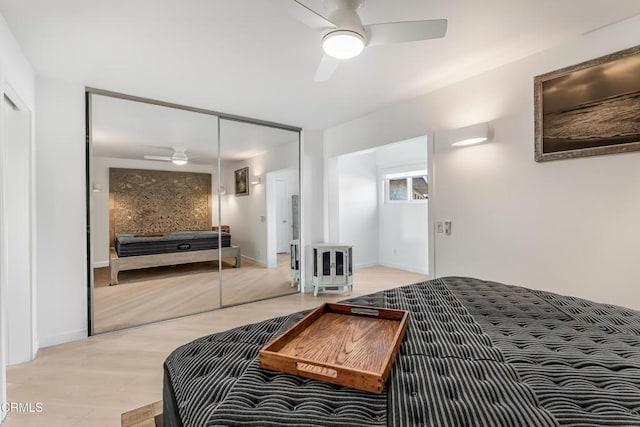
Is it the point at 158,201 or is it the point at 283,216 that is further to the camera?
the point at 283,216

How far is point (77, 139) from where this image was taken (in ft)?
9.60

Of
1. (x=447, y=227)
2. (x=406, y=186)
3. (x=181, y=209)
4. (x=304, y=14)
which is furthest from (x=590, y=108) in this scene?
(x=181, y=209)

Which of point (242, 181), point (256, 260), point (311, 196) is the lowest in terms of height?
point (256, 260)

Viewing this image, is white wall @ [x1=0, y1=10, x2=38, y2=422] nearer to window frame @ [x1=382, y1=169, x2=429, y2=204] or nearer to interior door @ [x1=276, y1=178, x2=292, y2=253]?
interior door @ [x1=276, y1=178, x2=292, y2=253]

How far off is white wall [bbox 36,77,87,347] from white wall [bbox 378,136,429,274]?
14.8ft

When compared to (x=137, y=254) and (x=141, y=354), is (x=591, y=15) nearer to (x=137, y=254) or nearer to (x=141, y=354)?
(x=141, y=354)

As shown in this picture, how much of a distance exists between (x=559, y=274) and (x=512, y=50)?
6.03 ft

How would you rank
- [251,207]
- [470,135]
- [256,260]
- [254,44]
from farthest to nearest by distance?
[256,260], [251,207], [470,135], [254,44]

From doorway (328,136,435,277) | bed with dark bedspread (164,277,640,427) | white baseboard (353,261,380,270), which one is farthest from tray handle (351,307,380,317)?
white baseboard (353,261,380,270)

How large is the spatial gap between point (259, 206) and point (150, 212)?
4.37 ft

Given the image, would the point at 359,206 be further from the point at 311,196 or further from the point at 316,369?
the point at 316,369

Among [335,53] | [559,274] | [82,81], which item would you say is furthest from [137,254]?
[559,274]

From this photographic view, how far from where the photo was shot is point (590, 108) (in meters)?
2.17

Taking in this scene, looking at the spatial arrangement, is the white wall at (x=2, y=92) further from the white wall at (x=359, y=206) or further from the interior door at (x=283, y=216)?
the white wall at (x=359, y=206)
